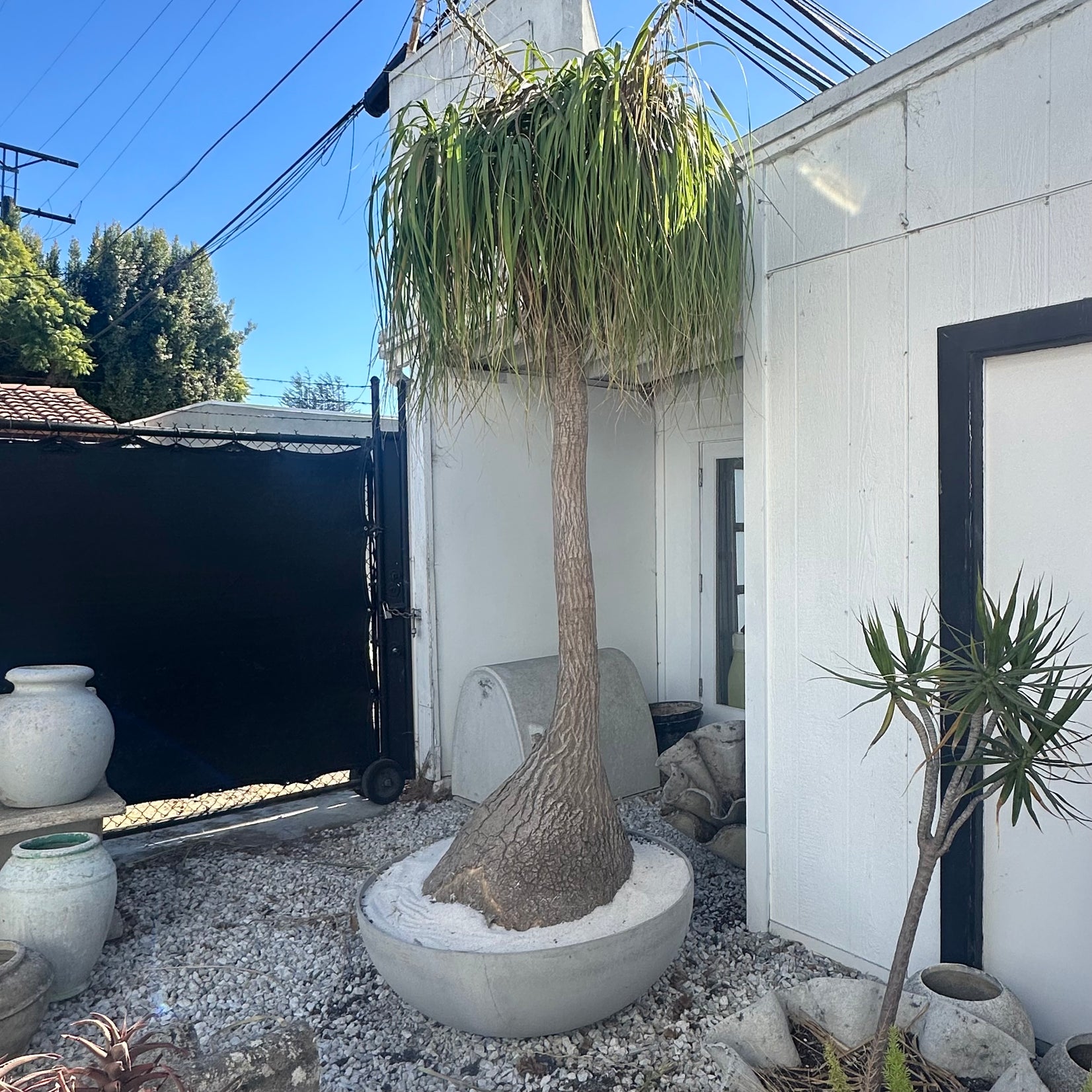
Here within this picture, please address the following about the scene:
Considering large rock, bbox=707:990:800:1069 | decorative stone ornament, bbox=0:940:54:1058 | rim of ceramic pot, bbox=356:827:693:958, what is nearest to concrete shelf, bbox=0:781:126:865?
decorative stone ornament, bbox=0:940:54:1058

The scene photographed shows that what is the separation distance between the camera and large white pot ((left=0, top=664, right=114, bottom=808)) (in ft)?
9.59

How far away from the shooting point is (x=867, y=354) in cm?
258

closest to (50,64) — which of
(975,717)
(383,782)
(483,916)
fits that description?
(383,782)

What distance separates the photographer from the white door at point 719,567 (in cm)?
489

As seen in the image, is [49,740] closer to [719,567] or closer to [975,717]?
[975,717]

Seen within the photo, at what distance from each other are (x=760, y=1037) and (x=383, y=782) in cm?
312

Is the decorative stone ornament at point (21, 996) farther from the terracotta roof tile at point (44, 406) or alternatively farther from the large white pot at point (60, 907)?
the terracotta roof tile at point (44, 406)

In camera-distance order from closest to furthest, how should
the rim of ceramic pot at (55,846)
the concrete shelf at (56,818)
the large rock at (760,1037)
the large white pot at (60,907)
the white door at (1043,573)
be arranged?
the large rock at (760,1037) → the white door at (1043,573) → the large white pot at (60,907) → the rim of ceramic pot at (55,846) → the concrete shelf at (56,818)

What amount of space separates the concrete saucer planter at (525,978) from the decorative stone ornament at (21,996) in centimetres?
93

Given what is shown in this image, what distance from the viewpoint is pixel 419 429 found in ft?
15.3

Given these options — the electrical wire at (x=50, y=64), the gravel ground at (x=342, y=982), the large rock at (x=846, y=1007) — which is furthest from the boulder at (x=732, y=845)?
the electrical wire at (x=50, y=64)

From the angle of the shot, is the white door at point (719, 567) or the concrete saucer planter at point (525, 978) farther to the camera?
the white door at point (719, 567)

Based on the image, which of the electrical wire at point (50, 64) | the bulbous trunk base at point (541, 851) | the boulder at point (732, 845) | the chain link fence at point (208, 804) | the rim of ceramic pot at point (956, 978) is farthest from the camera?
the electrical wire at point (50, 64)

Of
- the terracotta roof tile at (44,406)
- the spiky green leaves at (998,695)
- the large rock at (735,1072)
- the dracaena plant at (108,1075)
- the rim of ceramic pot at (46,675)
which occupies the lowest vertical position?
the large rock at (735,1072)
